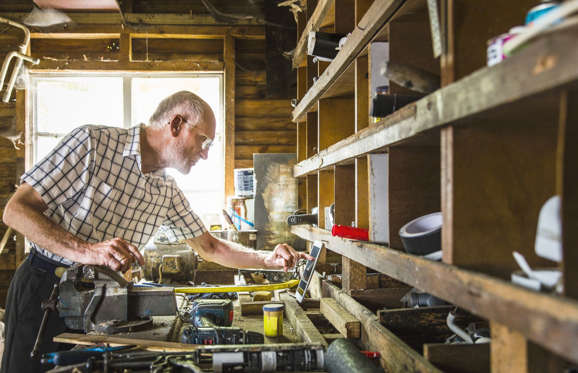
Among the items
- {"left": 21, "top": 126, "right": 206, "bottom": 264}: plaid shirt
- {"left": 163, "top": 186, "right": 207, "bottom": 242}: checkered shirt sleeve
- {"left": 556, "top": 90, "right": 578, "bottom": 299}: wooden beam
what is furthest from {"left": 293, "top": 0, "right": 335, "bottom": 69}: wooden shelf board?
{"left": 556, "top": 90, "right": 578, "bottom": 299}: wooden beam

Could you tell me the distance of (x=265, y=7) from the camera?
524 centimetres

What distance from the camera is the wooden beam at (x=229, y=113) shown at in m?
5.66

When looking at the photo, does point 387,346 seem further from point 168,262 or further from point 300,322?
point 168,262

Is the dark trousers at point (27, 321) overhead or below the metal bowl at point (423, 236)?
below

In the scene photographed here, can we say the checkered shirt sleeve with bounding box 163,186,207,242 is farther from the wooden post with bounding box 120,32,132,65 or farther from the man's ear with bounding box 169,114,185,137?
the wooden post with bounding box 120,32,132,65

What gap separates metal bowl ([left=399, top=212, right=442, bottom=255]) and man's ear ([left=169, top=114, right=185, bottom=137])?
162 cm

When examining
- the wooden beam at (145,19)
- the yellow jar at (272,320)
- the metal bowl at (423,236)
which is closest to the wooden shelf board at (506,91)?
the metal bowl at (423,236)

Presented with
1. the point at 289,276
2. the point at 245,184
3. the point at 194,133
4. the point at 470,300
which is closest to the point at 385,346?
the point at 470,300

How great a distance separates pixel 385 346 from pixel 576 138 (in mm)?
1053

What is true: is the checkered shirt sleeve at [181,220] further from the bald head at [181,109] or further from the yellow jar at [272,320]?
the yellow jar at [272,320]

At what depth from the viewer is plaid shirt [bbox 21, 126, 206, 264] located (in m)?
2.28

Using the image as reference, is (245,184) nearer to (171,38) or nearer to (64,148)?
(171,38)

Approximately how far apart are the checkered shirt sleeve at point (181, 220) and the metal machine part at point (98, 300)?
2.72 ft

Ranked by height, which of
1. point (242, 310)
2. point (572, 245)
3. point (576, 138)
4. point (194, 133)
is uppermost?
point (194, 133)
